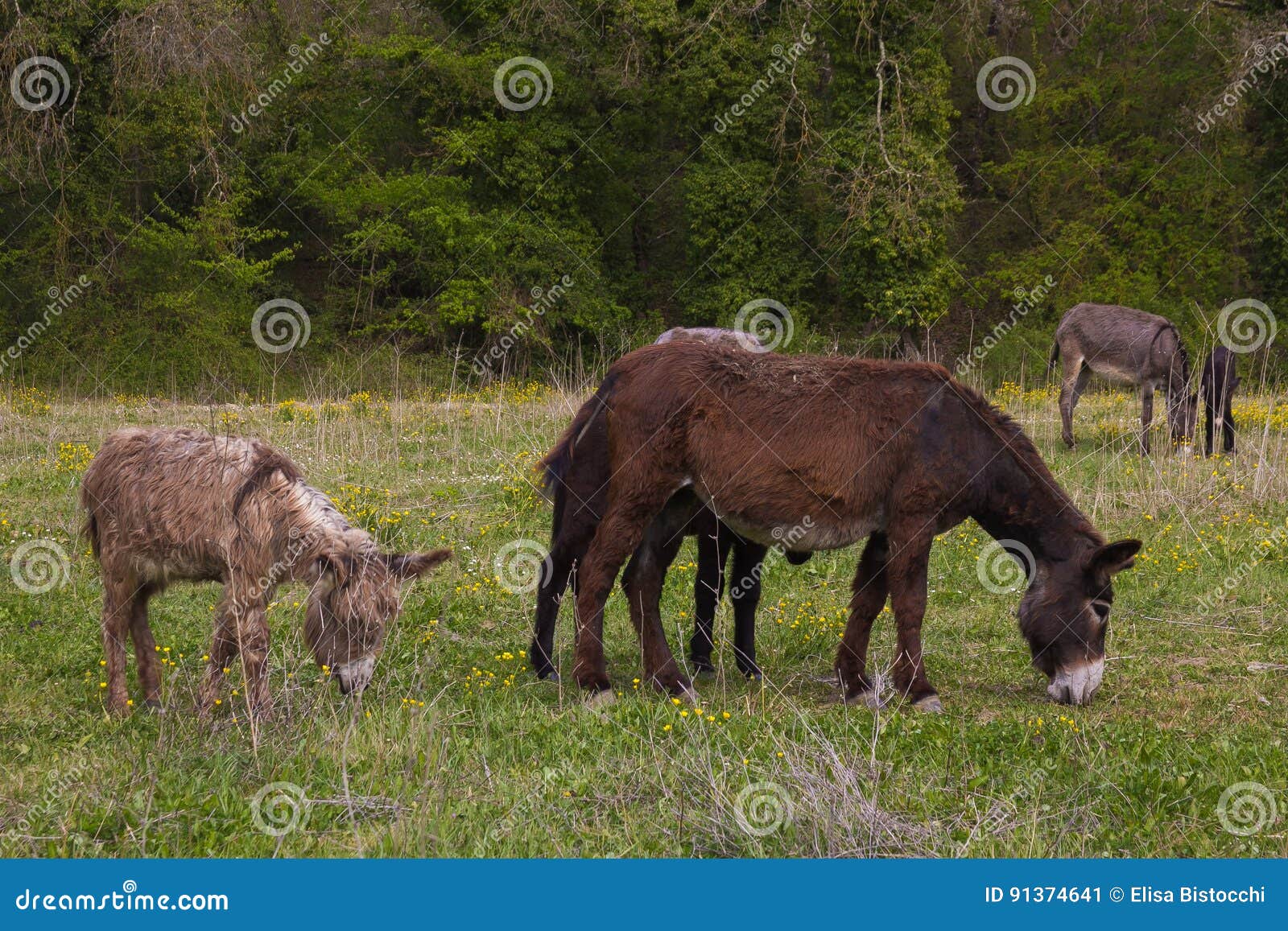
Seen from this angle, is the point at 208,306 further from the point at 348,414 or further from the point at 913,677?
the point at 913,677

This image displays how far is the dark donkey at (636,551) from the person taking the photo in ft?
22.6

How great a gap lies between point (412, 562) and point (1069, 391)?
38.0 feet

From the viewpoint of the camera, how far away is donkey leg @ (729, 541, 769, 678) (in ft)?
Answer: 24.1

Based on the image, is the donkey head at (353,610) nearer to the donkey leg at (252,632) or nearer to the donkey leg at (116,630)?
the donkey leg at (252,632)

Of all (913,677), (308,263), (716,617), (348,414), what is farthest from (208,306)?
(913,677)

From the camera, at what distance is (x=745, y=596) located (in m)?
7.38

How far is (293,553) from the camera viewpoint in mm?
6047

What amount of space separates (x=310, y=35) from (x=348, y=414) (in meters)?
14.8

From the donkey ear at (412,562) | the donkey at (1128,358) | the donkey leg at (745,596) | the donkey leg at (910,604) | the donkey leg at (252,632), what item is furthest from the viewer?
the donkey at (1128,358)

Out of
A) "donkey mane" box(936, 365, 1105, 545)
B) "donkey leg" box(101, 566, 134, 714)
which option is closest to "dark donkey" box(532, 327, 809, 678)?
"donkey mane" box(936, 365, 1105, 545)

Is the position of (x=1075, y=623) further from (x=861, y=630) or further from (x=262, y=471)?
(x=262, y=471)

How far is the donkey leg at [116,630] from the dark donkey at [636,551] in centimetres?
220

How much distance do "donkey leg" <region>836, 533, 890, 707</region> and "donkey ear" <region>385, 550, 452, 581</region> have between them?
2.26 metres

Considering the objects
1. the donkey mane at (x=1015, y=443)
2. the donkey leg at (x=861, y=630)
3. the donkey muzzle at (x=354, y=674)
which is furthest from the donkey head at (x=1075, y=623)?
the donkey muzzle at (x=354, y=674)
